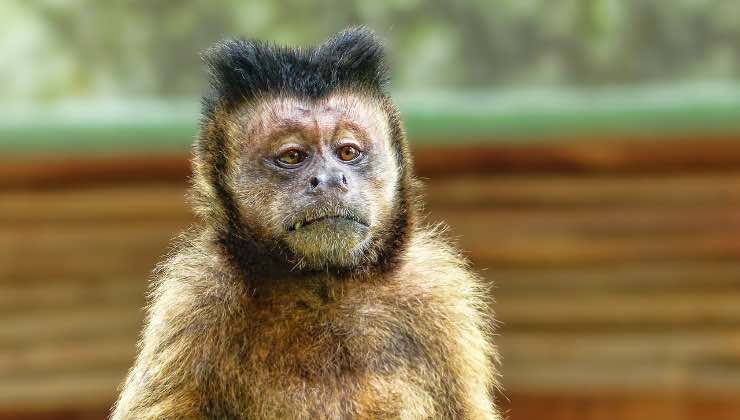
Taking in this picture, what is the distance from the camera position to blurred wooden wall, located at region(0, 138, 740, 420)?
689 cm

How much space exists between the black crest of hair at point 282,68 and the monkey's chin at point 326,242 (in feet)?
1.79

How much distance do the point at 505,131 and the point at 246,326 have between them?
7.67 ft

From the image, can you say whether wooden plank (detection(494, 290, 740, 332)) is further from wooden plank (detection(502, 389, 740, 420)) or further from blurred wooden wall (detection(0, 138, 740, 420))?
wooden plank (detection(502, 389, 740, 420))

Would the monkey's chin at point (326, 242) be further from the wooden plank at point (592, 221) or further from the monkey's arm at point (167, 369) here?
the wooden plank at point (592, 221)

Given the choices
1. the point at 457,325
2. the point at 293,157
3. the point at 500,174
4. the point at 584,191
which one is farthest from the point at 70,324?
the point at 457,325

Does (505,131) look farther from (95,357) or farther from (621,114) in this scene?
(95,357)

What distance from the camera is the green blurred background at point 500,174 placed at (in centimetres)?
635

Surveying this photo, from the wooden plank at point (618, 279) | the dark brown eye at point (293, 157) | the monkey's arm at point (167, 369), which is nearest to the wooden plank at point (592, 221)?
the wooden plank at point (618, 279)

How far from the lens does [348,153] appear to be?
188 inches

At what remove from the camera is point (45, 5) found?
22.5 feet

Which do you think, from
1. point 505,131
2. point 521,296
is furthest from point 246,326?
point 521,296

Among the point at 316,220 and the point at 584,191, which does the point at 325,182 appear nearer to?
the point at 316,220

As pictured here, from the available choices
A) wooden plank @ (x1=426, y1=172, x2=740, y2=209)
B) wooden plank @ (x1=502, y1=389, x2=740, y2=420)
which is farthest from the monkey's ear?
wooden plank @ (x1=502, y1=389, x2=740, y2=420)

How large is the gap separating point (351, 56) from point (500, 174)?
2.31 metres
